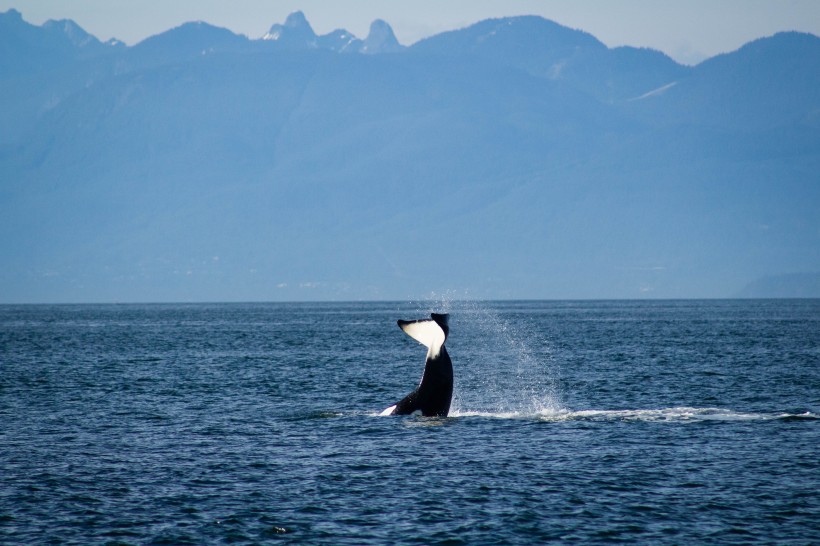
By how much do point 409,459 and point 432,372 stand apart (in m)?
3.40

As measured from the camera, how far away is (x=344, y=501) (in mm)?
22125

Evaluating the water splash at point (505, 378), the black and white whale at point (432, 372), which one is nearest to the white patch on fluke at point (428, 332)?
the black and white whale at point (432, 372)

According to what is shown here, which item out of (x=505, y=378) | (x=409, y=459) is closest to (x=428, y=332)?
(x=409, y=459)

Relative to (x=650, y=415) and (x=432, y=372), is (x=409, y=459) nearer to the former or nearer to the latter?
(x=432, y=372)

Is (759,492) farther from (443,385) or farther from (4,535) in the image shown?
(4,535)

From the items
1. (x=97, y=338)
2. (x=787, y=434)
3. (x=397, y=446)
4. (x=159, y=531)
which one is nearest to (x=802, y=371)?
(x=787, y=434)

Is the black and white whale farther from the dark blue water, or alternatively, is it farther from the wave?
the wave

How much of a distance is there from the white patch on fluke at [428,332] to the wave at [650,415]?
559 centimetres

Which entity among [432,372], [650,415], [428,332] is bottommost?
[650,415]

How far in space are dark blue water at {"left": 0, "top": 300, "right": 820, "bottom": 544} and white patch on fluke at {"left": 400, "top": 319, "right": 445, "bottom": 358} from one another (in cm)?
239

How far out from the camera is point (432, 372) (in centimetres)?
2881

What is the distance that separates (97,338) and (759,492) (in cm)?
8037

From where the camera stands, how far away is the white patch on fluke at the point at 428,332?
90.3 ft

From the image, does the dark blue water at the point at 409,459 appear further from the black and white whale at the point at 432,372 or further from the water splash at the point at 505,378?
the black and white whale at the point at 432,372
